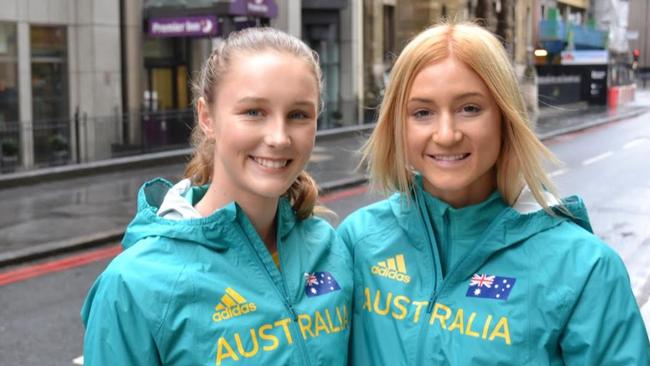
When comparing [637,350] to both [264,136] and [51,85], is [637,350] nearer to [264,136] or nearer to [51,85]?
[264,136]

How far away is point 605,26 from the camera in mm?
68500

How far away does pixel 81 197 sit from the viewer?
47.5ft

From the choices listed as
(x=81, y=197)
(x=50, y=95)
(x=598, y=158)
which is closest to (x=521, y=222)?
(x=81, y=197)

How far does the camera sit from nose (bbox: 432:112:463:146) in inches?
86.5

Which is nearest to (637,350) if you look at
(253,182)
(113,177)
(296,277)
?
(296,277)

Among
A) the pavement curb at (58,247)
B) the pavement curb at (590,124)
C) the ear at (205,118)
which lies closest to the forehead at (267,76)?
the ear at (205,118)

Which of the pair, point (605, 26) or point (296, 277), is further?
point (605, 26)

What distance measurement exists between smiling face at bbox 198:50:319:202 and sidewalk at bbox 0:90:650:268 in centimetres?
851

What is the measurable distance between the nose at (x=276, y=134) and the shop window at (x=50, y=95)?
53.7ft

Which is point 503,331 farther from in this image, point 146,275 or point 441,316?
point 146,275

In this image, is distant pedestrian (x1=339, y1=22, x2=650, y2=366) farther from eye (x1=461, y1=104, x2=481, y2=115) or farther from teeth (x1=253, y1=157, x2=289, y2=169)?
teeth (x1=253, y1=157, x2=289, y2=169)

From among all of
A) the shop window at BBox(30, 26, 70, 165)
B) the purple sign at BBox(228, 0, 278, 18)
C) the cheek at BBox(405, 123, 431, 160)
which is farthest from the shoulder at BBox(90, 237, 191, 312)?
the purple sign at BBox(228, 0, 278, 18)

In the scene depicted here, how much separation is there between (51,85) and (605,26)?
2317 inches

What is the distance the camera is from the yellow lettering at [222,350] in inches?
80.7
